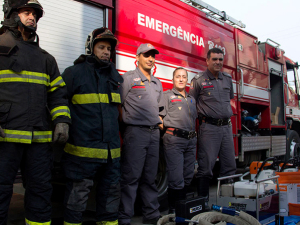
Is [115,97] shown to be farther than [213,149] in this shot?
No

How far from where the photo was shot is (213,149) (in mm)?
3814

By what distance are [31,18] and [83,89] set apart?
2.18 ft

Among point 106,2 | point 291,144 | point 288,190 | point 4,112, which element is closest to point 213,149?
point 288,190

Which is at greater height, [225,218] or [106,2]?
[106,2]

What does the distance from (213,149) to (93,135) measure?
6.04 feet

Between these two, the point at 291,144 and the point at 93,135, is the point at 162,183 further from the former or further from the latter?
the point at 291,144

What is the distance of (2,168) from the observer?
2.01 metres

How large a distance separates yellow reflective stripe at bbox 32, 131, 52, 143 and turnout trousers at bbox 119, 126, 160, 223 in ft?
3.04

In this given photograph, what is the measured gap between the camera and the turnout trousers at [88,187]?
7.84 ft

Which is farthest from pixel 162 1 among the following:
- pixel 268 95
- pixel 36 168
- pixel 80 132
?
pixel 268 95

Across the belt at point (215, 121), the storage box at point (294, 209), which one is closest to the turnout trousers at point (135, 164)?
the belt at point (215, 121)

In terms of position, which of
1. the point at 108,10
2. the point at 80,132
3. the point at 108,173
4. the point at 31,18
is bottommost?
the point at 108,173

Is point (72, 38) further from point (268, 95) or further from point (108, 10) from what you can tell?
point (268, 95)

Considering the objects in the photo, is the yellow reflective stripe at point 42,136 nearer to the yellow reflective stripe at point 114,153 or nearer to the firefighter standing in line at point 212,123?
the yellow reflective stripe at point 114,153
